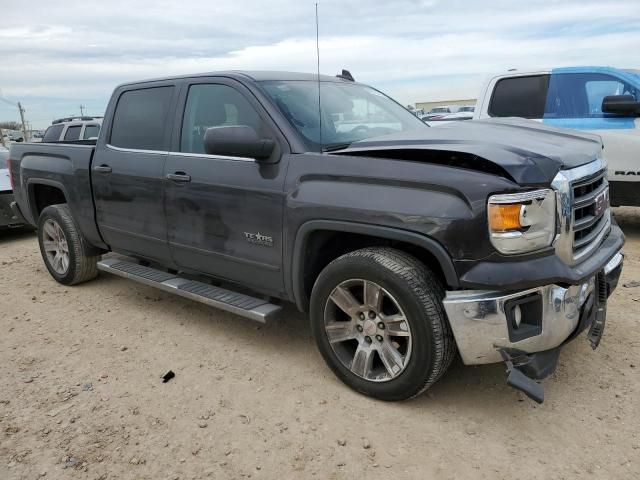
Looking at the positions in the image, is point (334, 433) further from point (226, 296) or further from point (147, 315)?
point (147, 315)

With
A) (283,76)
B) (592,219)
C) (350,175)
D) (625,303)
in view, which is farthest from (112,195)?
(625,303)

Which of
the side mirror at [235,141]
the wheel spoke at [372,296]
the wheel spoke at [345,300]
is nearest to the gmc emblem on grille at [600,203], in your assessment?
the wheel spoke at [372,296]

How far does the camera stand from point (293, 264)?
3271 mm

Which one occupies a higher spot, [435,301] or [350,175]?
[350,175]

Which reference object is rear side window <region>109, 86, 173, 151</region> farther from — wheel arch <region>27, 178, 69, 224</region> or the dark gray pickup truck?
wheel arch <region>27, 178, 69, 224</region>

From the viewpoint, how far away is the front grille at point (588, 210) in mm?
2771

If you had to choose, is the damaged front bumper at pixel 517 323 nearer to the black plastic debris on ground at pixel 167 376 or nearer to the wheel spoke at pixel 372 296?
the wheel spoke at pixel 372 296

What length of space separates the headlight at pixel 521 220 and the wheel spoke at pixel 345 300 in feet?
2.90

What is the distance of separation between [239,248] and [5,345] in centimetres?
206

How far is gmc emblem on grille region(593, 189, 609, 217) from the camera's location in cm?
302

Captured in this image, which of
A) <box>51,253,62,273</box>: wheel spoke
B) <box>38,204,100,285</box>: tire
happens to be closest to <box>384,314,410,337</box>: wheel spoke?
<box>38,204,100,285</box>: tire

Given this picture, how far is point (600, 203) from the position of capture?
10.2ft

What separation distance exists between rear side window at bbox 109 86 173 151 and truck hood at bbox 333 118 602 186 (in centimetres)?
172

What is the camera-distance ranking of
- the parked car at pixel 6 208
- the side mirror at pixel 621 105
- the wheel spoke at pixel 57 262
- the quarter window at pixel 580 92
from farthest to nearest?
the parked car at pixel 6 208 < the quarter window at pixel 580 92 < the side mirror at pixel 621 105 < the wheel spoke at pixel 57 262
